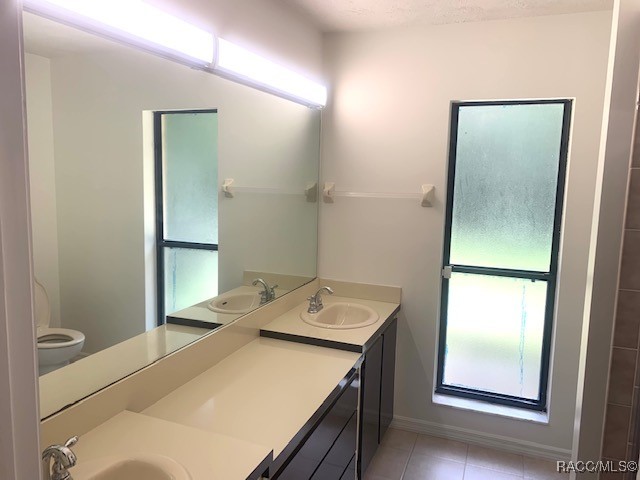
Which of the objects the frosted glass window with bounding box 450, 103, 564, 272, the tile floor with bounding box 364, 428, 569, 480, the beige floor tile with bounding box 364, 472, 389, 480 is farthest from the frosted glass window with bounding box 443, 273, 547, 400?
the beige floor tile with bounding box 364, 472, 389, 480

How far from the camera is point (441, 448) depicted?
2.77 meters

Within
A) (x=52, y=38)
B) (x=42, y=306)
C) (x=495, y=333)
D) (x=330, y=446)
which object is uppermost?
(x=52, y=38)

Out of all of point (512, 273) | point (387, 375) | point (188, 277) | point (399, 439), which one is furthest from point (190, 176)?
point (399, 439)

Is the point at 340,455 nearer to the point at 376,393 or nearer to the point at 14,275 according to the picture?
the point at 376,393

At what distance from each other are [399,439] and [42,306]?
227 cm

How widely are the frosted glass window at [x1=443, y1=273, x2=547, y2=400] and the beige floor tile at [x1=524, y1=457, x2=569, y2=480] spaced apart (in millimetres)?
353

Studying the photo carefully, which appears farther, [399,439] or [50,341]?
[399,439]

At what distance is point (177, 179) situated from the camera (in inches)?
70.9

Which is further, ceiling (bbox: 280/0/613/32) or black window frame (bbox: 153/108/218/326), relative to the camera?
ceiling (bbox: 280/0/613/32)

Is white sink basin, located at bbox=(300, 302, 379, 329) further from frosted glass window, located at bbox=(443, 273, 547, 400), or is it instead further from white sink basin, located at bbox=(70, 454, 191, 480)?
white sink basin, located at bbox=(70, 454, 191, 480)

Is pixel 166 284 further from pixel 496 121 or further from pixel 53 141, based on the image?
pixel 496 121

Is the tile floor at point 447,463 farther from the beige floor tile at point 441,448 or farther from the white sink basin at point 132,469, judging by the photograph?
the white sink basin at point 132,469

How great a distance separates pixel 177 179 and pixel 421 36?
1.69 meters

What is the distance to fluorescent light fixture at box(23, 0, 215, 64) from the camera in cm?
118
